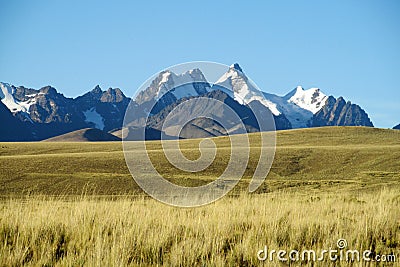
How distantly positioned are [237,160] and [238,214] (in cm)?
4183

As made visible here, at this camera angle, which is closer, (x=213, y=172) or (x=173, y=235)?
(x=173, y=235)

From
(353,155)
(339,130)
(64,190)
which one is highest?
(339,130)

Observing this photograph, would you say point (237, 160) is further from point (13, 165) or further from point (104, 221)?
point (104, 221)

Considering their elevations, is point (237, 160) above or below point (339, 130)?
below

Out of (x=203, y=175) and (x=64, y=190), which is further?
(x=203, y=175)

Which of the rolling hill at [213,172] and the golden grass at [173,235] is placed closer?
the golden grass at [173,235]

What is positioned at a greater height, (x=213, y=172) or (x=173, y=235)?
(x=213, y=172)

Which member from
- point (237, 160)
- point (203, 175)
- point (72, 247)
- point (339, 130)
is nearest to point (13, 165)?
point (203, 175)

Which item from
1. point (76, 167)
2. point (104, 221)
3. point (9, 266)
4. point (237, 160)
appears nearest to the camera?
point (9, 266)

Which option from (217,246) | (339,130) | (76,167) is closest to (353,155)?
(76,167)

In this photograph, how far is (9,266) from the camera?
23.9ft

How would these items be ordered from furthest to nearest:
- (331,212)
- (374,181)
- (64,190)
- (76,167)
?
(76,167)
(374,181)
(64,190)
(331,212)

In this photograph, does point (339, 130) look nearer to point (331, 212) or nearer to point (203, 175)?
point (203, 175)

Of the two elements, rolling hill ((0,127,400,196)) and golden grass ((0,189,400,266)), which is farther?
rolling hill ((0,127,400,196))
